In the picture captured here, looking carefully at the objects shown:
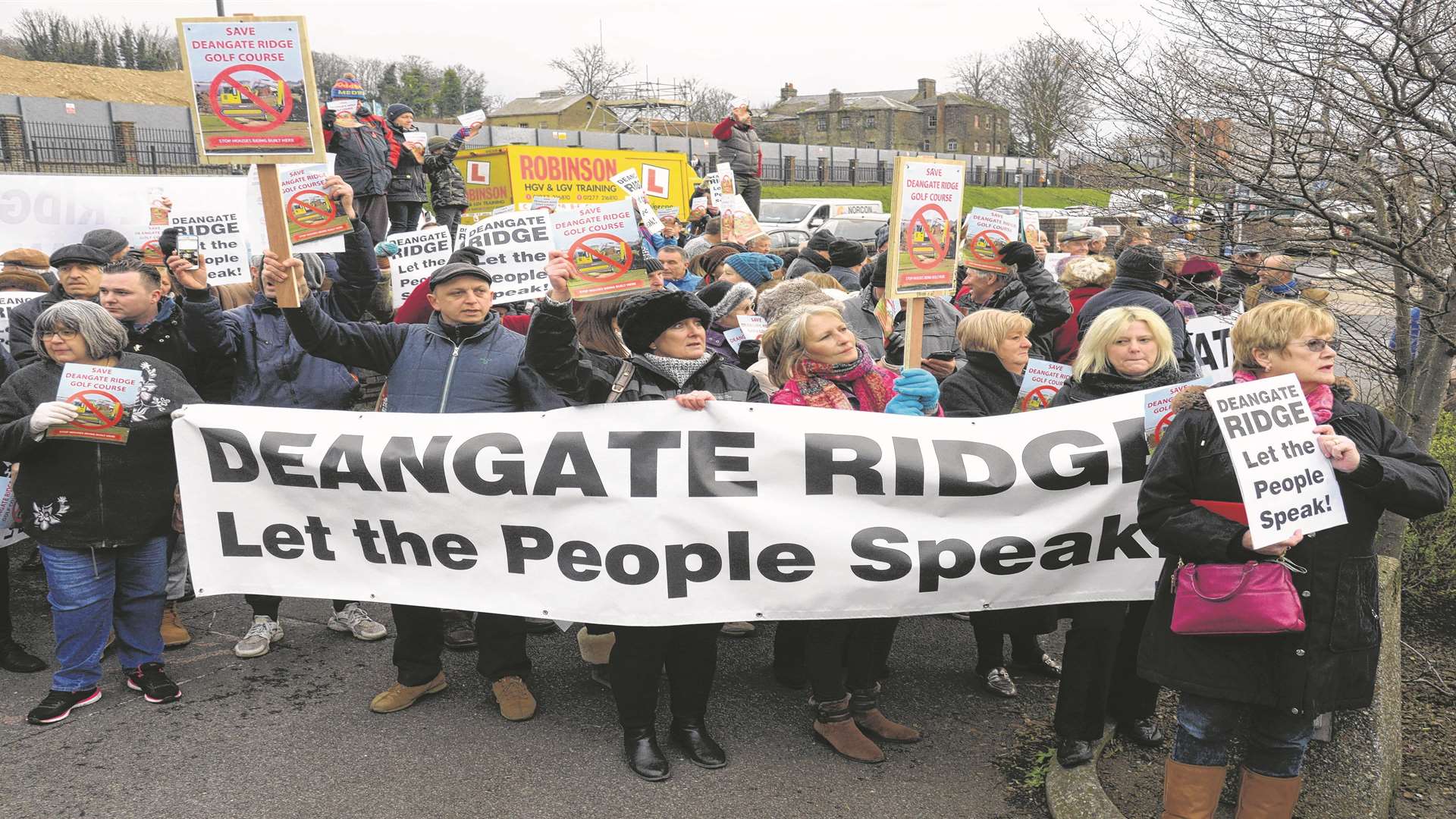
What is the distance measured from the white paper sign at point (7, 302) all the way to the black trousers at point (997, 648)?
17.6 feet

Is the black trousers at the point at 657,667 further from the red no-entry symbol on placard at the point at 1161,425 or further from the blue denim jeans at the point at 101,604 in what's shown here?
the blue denim jeans at the point at 101,604

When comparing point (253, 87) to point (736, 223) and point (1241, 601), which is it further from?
point (736, 223)

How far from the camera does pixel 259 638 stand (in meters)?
5.29

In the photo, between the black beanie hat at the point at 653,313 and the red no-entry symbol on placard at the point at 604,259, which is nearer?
the black beanie hat at the point at 653,313

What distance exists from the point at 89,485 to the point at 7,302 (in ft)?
8.04

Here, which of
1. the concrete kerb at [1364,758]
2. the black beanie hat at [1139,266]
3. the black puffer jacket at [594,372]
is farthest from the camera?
the black beanie hat at [1139,266]

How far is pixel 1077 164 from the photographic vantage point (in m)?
4.74

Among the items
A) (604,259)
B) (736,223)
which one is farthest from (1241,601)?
(736,223)

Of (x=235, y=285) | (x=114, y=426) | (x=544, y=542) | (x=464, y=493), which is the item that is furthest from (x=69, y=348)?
(x=235, y=285)

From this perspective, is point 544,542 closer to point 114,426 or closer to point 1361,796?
point 114,426

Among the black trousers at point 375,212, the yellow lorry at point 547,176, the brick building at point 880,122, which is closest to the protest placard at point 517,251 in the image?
the black trousers at point 375,212

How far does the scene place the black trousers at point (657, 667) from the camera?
4.13 metres

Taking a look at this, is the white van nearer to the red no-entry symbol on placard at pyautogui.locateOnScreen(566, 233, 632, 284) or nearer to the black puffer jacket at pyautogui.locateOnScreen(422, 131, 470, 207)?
the black puffer jacket at pyautogui.locateOnScreen(422, 131, 470, 207)

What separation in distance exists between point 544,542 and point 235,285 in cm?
401
